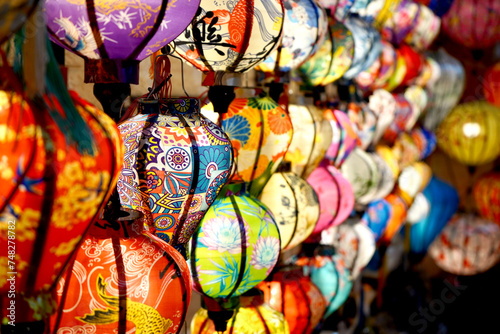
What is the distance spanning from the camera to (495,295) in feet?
9.77

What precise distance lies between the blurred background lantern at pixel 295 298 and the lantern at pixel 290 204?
10 cm

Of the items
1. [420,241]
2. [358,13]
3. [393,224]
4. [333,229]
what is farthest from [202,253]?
[420,241]

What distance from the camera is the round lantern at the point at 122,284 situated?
486 millimetres

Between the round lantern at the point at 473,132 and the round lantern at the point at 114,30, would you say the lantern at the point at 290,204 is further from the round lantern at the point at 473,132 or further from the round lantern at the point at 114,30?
the round lantern at the point at 473,132

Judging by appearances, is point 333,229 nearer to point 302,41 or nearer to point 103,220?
point 302,41

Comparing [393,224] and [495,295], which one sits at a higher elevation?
[393,224]

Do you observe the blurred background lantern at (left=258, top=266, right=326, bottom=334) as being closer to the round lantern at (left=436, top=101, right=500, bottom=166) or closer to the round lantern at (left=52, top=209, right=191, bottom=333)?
the round lantern at (left=52, top=209, right=191, bottom=333)

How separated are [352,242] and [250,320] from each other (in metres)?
0.63

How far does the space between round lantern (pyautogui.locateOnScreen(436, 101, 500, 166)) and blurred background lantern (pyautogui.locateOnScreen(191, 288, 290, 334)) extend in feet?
5.64

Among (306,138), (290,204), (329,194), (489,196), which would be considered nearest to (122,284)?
(290,204)

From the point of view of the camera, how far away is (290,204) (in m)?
0.90

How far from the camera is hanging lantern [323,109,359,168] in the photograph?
3.87 feet

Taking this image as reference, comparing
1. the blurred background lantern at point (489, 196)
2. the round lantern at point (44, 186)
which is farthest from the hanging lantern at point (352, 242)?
the blurred background lantern at point (489, 196)

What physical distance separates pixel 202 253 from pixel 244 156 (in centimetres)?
14
